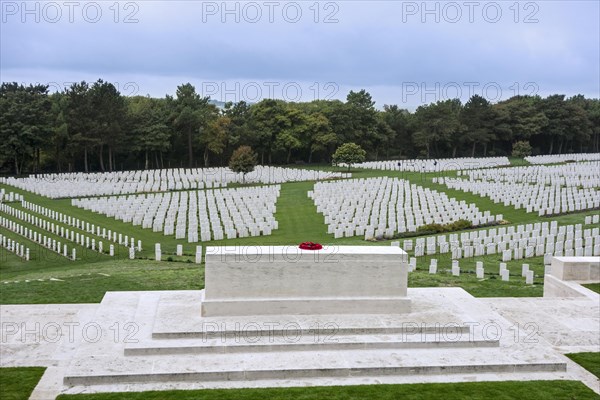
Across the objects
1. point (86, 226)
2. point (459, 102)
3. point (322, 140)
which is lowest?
point (86, 226)

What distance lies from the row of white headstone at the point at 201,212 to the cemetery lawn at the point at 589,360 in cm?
1728

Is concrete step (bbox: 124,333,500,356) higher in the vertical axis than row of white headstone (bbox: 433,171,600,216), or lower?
lower

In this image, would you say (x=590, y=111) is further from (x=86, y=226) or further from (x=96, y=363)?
(x=96, y=363)

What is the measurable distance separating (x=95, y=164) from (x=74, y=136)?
8.95m

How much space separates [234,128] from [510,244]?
1788 inches

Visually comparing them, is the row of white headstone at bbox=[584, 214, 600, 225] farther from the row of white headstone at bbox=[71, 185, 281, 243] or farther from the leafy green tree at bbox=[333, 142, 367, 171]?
the leafy green tree at bbox=[333, 142, 367, 171]

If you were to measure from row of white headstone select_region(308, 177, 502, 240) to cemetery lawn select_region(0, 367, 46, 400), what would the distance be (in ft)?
56.1

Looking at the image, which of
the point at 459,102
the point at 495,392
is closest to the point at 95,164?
the point at 459,102

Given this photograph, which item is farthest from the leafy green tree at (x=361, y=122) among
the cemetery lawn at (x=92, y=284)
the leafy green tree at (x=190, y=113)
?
the cemetery lawn at (x=92, y=284)

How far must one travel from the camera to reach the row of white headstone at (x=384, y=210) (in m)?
26.2

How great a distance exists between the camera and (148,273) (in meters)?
15.9

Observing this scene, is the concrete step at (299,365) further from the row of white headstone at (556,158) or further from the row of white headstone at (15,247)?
the row of white headstone at (556,158)

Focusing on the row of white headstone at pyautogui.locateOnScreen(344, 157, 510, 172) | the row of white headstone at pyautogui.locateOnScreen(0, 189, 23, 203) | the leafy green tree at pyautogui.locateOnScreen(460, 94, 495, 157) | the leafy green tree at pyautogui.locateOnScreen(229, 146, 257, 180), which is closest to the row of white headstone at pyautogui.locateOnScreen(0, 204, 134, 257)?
the row of white headstone at pyautogui.locateOnScreen(0, 189, 23, 203)

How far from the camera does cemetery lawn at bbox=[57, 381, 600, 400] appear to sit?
7922 millimetres
